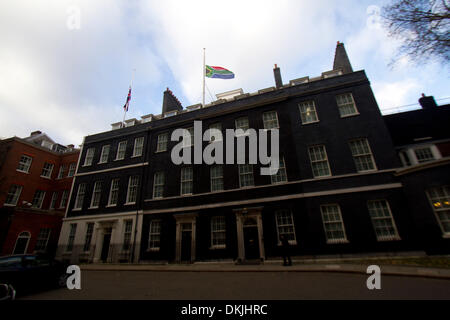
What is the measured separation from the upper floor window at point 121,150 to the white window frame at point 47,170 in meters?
12.2

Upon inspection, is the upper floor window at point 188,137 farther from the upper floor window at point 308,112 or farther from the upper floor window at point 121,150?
the upper floor window at point 308,112

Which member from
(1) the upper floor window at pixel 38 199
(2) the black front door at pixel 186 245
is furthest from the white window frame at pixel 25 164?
(2) the black front door at pixel 186 245

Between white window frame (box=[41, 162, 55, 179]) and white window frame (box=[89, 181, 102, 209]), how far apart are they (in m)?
10.3

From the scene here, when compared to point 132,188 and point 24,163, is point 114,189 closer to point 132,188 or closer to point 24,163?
point 132,188

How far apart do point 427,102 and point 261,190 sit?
1819cm

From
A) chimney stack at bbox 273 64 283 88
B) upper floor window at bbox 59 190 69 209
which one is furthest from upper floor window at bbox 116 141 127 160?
chimney stack at bbox 273 64 283 88

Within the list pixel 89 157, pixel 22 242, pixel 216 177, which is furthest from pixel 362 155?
pixel 22 242

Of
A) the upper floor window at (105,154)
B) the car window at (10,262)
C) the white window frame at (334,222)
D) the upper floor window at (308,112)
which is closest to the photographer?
the car window at (10,262)

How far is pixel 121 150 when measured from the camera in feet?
73.7

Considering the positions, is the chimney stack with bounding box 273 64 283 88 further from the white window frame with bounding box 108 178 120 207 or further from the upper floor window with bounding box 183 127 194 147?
the white window frame with bounding box 108 178 120 207

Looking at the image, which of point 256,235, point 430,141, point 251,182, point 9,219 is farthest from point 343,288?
point 9,219

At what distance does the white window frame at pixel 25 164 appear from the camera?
23062 millimetres

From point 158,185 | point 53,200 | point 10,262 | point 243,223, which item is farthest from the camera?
point 53,200

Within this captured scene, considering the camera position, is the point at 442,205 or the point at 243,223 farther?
the point at 243,223
